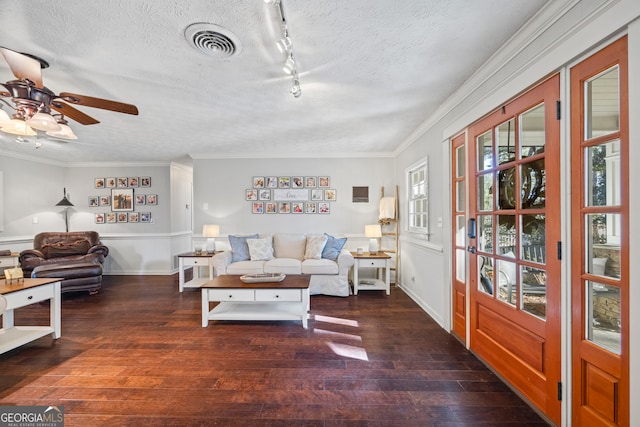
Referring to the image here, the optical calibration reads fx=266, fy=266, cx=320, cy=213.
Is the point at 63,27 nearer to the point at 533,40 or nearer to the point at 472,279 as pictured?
the point at 533,40

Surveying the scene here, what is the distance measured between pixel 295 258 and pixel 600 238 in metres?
3.88

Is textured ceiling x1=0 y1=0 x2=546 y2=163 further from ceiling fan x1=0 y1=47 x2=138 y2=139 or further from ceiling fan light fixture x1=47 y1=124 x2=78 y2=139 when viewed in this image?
ceiling fan light fixture x1=47 y1=124 x2=78 y2=139

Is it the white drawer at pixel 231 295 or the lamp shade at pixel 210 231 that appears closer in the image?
the white drawer at pixel 231 295

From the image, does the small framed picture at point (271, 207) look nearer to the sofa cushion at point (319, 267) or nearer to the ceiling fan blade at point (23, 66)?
the sofa cushion at point (319, 267)

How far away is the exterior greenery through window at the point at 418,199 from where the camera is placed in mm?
3580

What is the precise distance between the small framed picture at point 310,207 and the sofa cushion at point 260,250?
1016 millimetres

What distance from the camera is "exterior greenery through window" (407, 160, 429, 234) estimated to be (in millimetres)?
3580

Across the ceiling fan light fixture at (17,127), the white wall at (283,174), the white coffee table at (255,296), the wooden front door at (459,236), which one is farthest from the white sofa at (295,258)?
the ceiling fan light fixture at (17,127)

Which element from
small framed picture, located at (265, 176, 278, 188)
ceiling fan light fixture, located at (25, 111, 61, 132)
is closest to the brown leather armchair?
small framed picture, located at (265, 176, 278, 188)

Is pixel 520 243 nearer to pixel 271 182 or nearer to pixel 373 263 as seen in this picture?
pixel 373 263

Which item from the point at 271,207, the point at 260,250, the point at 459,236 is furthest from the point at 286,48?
the point at 271,207

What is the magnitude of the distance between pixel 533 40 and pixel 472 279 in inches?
71.5

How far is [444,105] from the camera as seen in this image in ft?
9.34

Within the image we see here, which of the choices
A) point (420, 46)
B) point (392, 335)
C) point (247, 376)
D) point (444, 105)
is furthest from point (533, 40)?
point (247, 376)
